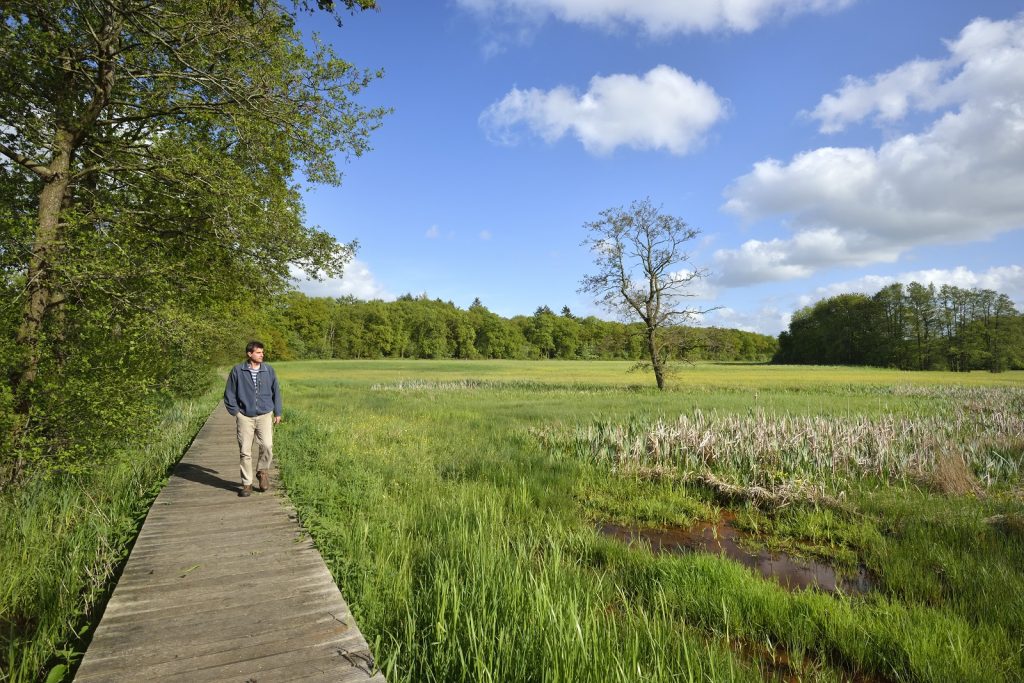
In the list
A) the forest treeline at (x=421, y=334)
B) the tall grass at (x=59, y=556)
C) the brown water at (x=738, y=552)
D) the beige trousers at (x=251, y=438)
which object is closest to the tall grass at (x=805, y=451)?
the brown water at (x=738, y=552)

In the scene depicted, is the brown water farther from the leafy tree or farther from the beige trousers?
the leafy tree

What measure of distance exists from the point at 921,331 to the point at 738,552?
322 feet

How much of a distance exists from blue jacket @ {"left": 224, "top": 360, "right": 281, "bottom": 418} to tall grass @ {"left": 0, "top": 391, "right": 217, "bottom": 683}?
5.72 ft

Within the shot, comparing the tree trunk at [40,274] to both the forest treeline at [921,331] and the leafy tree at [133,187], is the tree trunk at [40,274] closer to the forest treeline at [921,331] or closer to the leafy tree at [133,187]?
the leafy tree at [133,187]

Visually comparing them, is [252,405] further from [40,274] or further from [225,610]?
[225,610]

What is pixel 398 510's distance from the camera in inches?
244

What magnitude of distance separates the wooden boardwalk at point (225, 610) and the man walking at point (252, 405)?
1.01 meters

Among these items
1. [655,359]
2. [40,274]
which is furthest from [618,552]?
[655,359]

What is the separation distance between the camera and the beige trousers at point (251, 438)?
21.5 feet

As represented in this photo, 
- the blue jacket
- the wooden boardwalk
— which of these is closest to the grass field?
the wooden boardwalk

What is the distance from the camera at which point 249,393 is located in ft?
21.9

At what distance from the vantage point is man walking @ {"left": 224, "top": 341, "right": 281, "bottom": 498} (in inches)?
260

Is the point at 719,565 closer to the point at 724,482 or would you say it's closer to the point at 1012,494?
the point at 724,482

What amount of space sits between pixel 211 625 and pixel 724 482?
761cm
